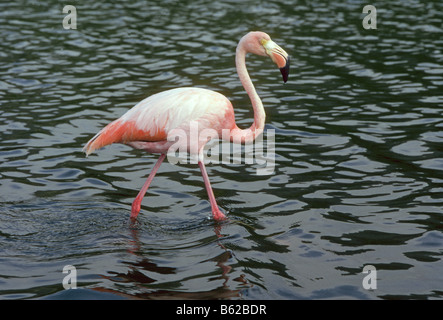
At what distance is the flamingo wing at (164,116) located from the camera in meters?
5.90

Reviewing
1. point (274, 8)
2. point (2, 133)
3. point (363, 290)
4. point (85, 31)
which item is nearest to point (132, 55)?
point (85, 31)

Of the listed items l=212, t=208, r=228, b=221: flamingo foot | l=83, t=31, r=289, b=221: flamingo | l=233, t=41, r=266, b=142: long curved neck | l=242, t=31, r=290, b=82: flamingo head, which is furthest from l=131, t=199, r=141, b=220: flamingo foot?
l=242, t=31, r=290, b=82: flamingo head

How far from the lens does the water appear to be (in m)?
5.06

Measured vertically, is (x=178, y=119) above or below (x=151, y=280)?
above

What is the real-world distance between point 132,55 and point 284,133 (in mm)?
5413

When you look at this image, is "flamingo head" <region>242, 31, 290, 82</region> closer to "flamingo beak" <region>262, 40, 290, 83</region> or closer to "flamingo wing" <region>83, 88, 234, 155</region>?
"flamingo beak" <region>262, 40, 290, 83</region>

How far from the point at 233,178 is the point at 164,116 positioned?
71.1 inches

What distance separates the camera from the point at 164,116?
19.4 feet

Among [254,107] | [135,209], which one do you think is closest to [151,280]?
[135,209]

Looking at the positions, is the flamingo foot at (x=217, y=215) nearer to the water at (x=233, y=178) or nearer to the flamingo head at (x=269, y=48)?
the water at (x=233, y=178)

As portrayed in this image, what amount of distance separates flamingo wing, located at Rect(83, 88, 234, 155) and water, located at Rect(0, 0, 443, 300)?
2.83ft

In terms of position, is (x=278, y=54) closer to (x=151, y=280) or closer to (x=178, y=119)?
(x=178, y=119)

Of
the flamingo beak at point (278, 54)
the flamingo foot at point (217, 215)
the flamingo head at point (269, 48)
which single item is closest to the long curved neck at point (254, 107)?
the flamingo head at point (269, 48)

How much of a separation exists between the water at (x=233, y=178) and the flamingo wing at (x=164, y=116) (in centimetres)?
86
